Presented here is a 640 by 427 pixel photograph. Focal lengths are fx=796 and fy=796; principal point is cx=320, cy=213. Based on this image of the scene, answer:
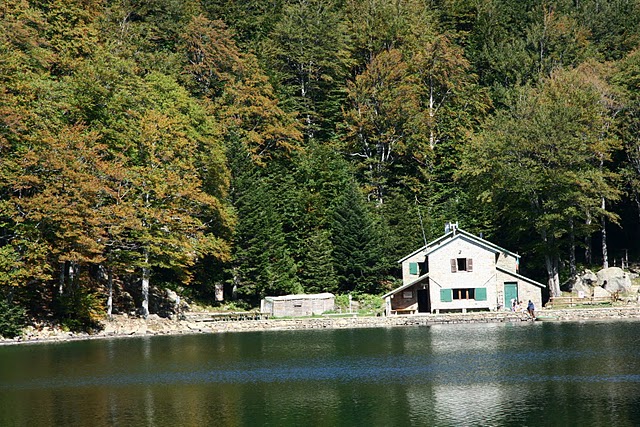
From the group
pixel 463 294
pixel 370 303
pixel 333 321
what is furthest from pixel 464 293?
pixel 333 321

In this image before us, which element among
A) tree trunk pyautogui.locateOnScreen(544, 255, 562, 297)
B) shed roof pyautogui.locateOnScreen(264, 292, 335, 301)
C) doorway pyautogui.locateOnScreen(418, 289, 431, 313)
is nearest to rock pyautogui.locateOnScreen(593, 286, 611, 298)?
tree trunk pyautogui.locateOnScreen(544, 255, 562, 297)

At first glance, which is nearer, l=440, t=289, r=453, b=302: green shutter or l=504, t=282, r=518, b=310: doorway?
l=440, t=289, r=453, b=302: green shutter

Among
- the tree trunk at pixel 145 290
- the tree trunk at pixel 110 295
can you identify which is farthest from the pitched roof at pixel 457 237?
the tree trunk at pixel 110 295

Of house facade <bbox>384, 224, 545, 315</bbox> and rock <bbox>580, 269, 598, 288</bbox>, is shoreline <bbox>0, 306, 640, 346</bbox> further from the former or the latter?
rock <bbox>580, 269, 598, 288</bbox>

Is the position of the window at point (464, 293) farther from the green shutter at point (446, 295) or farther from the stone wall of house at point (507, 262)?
the stone wall of house at point (507, 262)

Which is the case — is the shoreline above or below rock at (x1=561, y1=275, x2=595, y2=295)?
below

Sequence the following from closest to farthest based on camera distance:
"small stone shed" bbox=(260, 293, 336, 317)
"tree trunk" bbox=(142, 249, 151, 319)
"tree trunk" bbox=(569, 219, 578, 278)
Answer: "tree trunk" bbox=(142, 249, 151, 319), "small stone shed" bbox=(260, 293, 336, 317), "tree trunk" bbox=(569, 219, 578, 278)

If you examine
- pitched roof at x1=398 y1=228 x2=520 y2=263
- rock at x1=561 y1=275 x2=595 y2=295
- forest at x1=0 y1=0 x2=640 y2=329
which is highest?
forest at x1=0 y1=0 x2=640 y2=329

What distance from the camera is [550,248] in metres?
70.5

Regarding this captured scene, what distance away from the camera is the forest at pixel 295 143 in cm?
5953

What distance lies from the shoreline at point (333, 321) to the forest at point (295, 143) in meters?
2.42

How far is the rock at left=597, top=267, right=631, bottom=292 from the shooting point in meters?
70.6

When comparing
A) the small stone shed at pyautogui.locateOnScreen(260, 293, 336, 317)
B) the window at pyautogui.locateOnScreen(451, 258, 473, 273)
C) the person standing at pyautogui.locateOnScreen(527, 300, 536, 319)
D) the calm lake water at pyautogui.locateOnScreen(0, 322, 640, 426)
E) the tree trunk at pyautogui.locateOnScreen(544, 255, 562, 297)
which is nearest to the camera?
the calm lake water at pyautogui.locateOnScreen(0, 322, 640, 426)

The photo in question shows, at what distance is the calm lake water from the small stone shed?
11.2 m
